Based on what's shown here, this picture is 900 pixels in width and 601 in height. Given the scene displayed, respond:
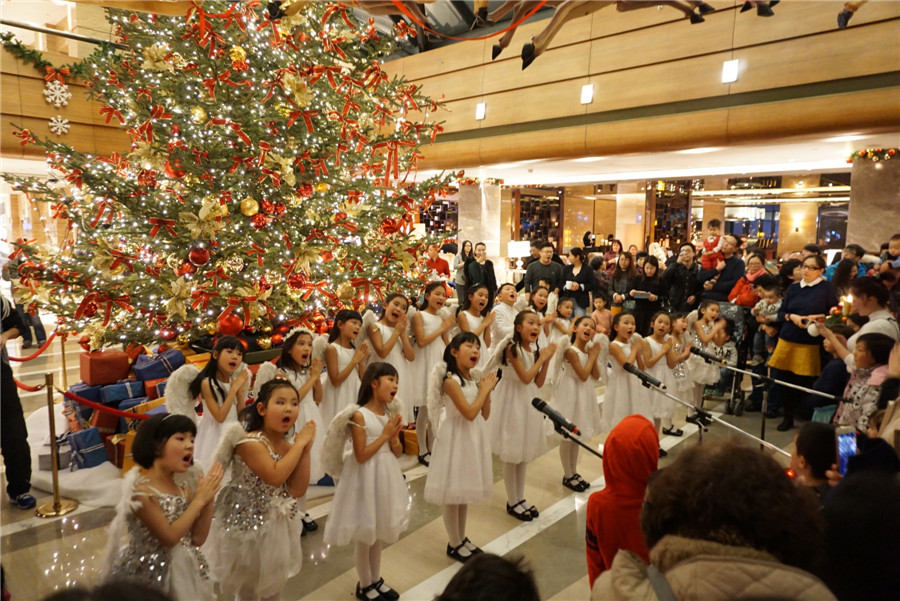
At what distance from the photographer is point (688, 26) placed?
8.22m

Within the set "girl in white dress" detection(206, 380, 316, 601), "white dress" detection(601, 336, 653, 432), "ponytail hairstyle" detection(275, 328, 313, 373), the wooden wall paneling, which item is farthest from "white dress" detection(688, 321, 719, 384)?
"girl in white dress" detection(206, 380, 316, 601)

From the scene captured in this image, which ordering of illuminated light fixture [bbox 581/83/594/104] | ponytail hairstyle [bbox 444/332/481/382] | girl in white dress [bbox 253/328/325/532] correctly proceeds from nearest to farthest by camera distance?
ponytail hairstyle [bbox 444/332/481/382] < girl in white dress [bbox 253/328/325/532] < illuminated light fixture [bbox 581/83/594/104]

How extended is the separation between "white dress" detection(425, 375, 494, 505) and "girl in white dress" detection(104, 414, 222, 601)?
4.37 ft

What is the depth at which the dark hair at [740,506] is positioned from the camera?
1172 mm

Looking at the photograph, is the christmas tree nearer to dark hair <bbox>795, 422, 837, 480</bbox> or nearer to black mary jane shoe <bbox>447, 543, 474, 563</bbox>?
black mary jane shoe <bbox>447, 543, 474, 563</bbox>

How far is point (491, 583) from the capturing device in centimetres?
111

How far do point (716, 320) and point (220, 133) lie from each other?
5311 mm

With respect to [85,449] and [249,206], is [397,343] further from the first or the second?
[85,449]

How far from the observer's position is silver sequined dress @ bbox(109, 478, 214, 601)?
201 cm

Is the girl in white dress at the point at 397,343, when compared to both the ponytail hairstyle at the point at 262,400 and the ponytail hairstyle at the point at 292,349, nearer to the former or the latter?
the ponytail hairstyle at the point at 292,349

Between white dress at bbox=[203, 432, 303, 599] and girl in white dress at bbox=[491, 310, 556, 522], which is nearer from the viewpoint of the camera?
white dress at bbox=[203, 432, 303, 599]

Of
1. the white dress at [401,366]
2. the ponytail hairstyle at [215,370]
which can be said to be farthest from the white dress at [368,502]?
the white dress at [401,366]

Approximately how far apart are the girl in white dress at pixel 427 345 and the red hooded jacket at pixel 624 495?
9.91 feet

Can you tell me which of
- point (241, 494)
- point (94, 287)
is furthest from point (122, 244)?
point (241, 494)
